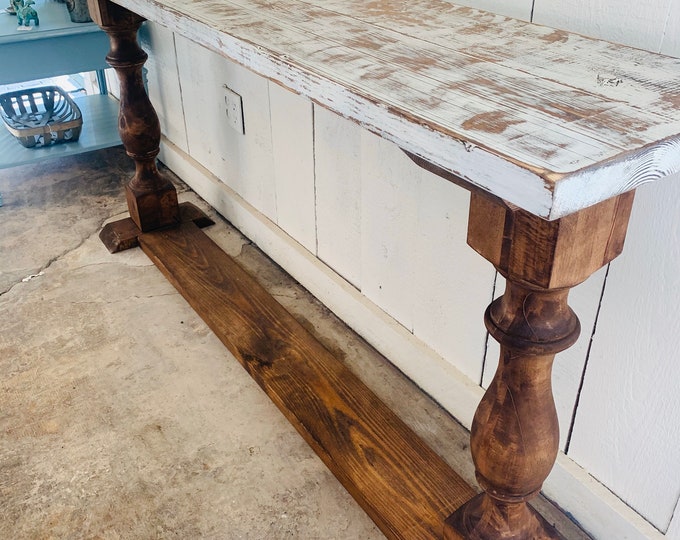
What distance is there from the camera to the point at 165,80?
2.09 metres

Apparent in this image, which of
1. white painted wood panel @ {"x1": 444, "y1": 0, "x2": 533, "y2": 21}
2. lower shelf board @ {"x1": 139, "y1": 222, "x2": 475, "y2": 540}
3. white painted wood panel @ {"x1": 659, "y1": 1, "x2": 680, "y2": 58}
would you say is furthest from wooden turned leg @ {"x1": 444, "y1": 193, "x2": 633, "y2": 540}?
white painted wood panel @ {"x1": 444, "y1": 0, "x2": 533, "y2": 21}

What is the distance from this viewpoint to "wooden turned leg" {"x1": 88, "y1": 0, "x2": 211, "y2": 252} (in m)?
1.54

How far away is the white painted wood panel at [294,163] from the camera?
1.46 m

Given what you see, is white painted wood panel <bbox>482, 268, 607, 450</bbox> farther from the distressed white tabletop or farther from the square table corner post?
the square table corner post

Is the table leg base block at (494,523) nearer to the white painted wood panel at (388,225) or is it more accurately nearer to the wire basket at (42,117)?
the white painted wood panel at (388,225)

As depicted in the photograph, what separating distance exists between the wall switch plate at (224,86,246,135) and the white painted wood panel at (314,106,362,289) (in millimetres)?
344

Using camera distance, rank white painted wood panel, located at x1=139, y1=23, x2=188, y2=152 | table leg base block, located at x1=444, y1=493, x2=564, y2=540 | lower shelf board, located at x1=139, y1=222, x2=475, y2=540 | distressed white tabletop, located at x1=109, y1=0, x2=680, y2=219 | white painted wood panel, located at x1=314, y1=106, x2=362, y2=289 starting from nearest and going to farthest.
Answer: distressed white tabletop, located at x1=109, y1=0, x2=680, y2=219 < table leg base block, located at x1=444, y1=493, x2=564, y2=540 < lower shelf board, located at x1=139, y1=222, x2=475, y2=540 < white painted wood panel, located at x1=314, y1=106, x2=362, y2=289 < white painted wood panel, located at x1=139, y1=23, x2=188, y2=152

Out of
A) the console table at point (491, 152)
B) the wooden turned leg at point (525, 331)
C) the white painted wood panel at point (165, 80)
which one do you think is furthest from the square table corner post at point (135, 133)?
the wooden turned leg at point (525, 331)

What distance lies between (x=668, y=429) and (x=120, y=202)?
1.67 m

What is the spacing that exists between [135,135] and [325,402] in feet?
2.84

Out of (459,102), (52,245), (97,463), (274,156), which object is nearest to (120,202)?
(52,245)

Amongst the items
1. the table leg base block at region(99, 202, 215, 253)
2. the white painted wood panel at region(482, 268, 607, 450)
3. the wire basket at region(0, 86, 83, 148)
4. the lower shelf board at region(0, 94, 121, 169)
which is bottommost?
the table leg base block at region(99, 202, 215, 253)

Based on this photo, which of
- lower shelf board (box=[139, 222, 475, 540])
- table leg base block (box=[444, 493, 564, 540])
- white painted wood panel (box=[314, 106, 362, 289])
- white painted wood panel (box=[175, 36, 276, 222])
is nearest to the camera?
table leg base block (box=[444, 493, 564, 540])

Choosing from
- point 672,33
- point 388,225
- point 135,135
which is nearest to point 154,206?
point 135,135
